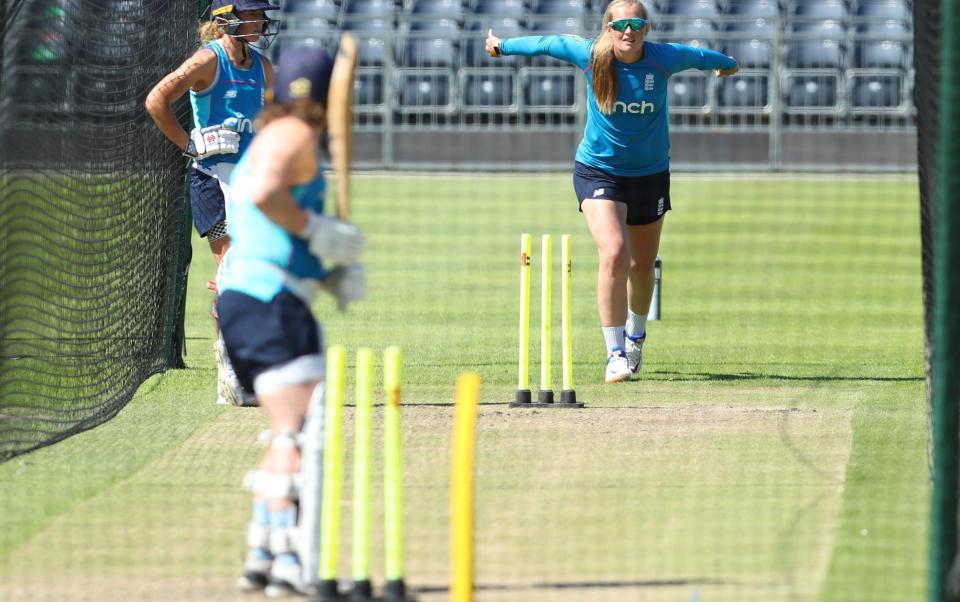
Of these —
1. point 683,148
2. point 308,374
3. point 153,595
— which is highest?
point 683,148

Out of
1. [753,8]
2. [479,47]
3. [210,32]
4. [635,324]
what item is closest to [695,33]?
[753,8]

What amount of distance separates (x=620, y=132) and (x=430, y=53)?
20.5m

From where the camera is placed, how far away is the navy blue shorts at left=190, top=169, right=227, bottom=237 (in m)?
9.63

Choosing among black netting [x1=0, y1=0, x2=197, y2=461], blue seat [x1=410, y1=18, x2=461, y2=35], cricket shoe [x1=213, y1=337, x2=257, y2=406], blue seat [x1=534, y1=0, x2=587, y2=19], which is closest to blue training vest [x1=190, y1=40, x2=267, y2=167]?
black netting [x1=0, y1=0, x2=197, y2=461]

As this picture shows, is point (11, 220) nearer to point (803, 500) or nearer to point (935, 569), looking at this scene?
point (803, 500)

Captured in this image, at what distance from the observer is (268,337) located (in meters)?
5.74

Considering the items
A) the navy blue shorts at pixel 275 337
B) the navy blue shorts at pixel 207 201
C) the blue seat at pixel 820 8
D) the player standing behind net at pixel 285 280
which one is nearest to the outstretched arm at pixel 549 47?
the navy blue shorts at pixel 207 201

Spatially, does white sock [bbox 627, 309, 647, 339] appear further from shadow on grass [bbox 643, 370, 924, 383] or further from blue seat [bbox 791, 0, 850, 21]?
blue seat [bbox 791, 0, 850, 21]

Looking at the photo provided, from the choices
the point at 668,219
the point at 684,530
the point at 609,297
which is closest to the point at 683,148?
the point at 668,219

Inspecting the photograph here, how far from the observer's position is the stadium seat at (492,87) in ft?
99.5

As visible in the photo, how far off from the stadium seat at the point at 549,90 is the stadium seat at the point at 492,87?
0.31 metres

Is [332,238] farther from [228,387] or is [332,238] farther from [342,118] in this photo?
[228,387]

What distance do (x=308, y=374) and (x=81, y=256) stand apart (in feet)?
17.2

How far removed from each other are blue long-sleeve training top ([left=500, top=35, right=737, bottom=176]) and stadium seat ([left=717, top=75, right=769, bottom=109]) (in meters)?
20.0
